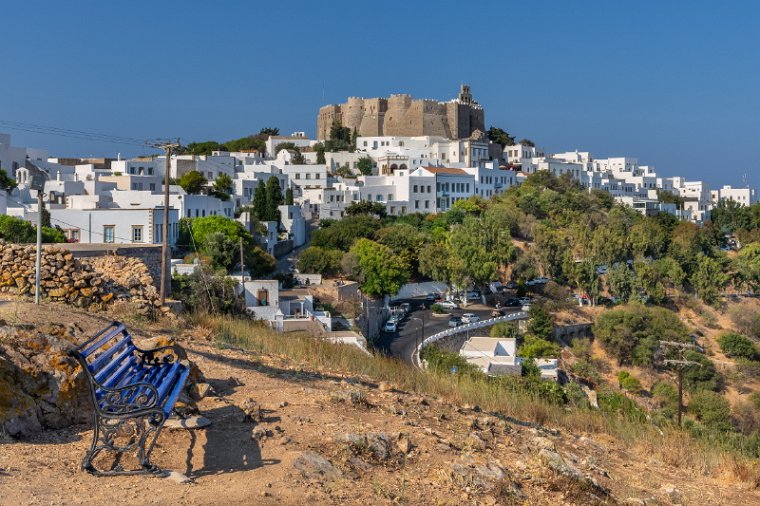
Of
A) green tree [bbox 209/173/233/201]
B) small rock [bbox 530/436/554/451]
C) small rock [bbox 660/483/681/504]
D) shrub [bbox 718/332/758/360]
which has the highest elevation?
green tree [bbox 209/173/233/201]

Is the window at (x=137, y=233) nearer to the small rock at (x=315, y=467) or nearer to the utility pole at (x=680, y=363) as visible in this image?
the utility pole at (x=680, y=363)

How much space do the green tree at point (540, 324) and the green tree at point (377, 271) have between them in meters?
5.11

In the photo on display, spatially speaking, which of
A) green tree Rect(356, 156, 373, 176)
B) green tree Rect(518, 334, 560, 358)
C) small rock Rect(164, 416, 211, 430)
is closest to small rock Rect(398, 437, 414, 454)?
small rock Rect(164, 416, 211, 430)

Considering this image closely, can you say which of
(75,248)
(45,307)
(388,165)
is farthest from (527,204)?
(45,307)

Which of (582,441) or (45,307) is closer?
(582,441)

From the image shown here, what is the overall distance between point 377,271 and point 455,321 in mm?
3807

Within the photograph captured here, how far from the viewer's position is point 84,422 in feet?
15.3

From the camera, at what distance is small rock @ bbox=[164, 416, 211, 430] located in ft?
15.3

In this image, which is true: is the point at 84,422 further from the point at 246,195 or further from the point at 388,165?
the point at 388,165

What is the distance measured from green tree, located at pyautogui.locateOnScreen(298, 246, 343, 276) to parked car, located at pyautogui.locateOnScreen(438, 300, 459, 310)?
4274 mm

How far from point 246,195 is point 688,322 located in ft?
70.4

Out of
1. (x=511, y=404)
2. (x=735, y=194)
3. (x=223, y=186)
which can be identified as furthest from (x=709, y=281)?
(x=735, y=194)

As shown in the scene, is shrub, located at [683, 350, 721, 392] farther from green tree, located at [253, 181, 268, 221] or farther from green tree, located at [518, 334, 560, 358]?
green tree, located at [253, 181, 268, 221]

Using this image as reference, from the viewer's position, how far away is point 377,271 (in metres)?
31.4
